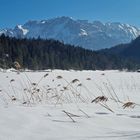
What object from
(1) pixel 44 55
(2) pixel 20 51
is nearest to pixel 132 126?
(2) pixel 20 51

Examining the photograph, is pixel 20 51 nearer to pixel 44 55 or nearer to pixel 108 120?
pixel 44 55

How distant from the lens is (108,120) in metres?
3.44

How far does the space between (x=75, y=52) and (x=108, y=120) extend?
121 metres

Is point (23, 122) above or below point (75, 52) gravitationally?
below

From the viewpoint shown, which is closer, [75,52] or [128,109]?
[128,109]

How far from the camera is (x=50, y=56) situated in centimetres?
10594

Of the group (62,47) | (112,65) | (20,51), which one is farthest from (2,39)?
(112,65)

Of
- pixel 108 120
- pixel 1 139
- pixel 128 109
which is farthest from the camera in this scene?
pixel 128 109

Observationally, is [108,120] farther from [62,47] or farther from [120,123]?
[62,47]

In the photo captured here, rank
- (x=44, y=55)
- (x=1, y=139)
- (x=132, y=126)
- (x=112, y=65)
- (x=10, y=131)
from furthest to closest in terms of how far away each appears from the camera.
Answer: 1. (x=112, y=65)
2. (x=44, y=55)
3. (x=132, y=126)
4. (x=10, y=131)
5. (x=1, y=139)

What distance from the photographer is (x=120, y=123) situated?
3309mm

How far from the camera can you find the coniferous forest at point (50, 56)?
91.2 m

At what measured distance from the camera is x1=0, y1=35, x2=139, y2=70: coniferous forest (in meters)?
91.2

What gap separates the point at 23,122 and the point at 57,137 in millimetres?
716
